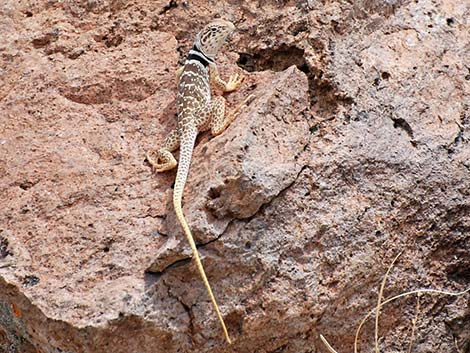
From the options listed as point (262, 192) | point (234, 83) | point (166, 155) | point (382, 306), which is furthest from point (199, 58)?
point (382, 306)

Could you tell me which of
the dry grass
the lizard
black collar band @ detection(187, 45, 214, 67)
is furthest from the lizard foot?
the dry grass

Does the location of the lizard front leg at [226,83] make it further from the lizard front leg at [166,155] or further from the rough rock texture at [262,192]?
the lizard front leg at [166,155]

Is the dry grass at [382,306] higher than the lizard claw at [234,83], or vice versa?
the lizard claw at [234,83]

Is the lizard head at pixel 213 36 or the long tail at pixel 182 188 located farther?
the lizard head at pixel 213 36

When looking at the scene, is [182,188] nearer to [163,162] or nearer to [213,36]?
[163,162]

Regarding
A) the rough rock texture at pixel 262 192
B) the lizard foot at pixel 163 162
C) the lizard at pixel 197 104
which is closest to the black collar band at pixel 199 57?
the lizard at pixel 197 104

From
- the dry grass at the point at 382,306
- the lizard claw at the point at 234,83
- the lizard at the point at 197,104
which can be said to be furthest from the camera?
the lizard claw at the point at 234,83

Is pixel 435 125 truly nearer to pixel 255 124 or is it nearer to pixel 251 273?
pixel 255 124
